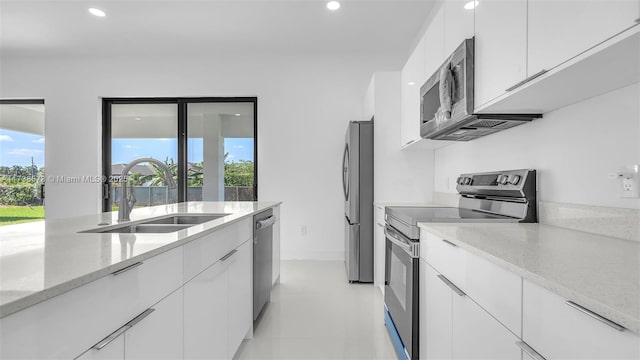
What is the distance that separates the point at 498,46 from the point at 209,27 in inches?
127

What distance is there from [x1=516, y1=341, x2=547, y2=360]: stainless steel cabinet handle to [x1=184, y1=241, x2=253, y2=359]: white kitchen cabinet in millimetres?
1043

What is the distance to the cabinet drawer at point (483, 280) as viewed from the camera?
800 mm

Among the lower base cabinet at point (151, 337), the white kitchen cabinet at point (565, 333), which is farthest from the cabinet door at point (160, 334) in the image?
the white kitchen cabinet at point (565, 333)

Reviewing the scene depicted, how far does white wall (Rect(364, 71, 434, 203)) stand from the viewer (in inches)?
122

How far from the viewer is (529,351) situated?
73 cm

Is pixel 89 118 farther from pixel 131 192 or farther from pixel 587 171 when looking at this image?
pixel 587 171

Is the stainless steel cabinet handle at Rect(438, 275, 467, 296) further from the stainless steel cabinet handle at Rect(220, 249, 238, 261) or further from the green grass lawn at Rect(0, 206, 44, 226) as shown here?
the green grass lawn at Rect(0, 206, 44, 226)

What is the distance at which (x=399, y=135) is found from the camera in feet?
10.2

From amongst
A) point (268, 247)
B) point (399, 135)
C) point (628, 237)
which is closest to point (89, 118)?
point (268, 247)

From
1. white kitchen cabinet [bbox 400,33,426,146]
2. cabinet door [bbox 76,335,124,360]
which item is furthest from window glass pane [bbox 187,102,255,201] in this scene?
cabinet door [bbox 76,335,124,360]

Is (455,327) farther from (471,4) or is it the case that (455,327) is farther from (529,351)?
(471,4)

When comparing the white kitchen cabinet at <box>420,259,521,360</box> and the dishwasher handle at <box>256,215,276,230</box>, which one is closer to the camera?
the white kitchen cabinet at <box>420,259,521,360</box>

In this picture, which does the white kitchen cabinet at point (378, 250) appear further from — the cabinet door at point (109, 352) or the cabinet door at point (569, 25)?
the cabinet door at point (109, 352)

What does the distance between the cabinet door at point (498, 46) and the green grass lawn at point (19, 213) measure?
5.72 meters
